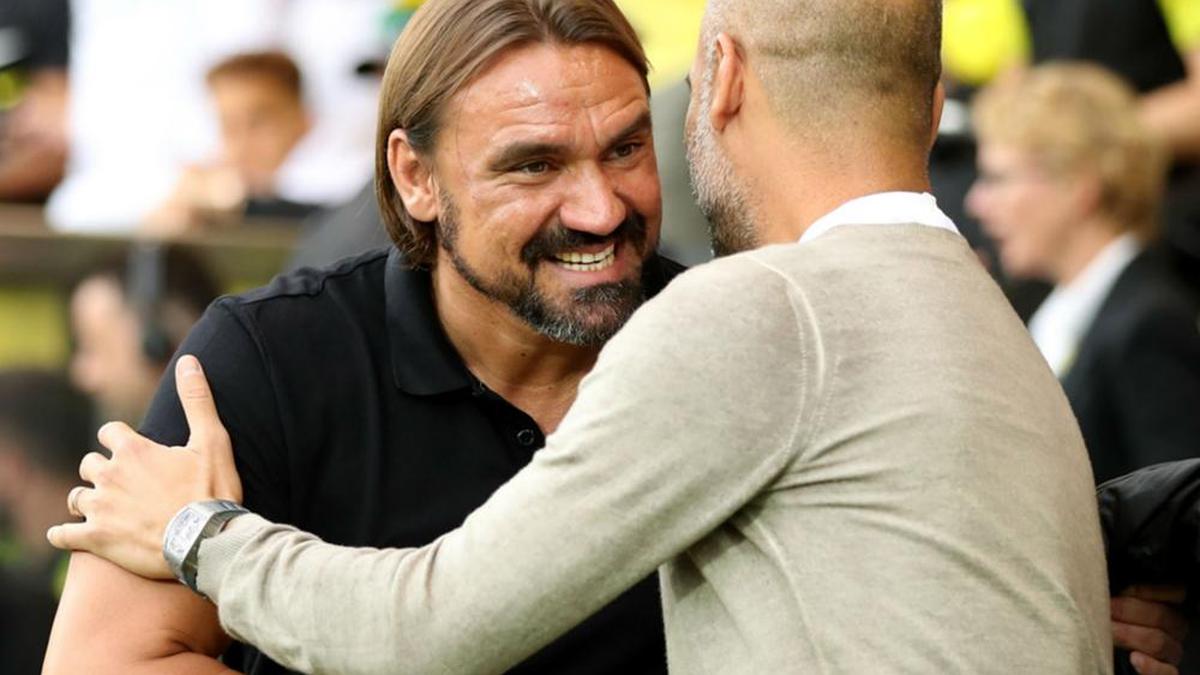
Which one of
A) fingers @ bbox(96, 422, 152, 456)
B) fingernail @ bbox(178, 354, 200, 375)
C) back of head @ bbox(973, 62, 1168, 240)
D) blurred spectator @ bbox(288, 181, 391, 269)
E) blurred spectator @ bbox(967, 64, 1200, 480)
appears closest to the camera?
fingers @ bbox(96, 422, 152, 456)

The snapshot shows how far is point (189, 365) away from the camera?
3.07m

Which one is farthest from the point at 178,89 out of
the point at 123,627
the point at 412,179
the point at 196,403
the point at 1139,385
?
the point at 123,627

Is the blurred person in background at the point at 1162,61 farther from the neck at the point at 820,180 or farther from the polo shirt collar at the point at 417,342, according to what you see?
the neck at the point at 820,180

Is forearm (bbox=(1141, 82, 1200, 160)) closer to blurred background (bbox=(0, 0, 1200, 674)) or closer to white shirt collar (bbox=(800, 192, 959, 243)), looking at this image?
blurred background (bbox=(0, 0, 1200, 674))

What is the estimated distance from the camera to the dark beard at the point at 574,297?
3.22 meters

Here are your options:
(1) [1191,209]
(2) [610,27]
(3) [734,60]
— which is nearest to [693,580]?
(3) [734,60]

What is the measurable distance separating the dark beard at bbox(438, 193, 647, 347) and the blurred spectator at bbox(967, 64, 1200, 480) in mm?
2347

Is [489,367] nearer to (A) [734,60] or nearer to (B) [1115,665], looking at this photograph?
(A) [734,60]

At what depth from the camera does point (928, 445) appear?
250cm

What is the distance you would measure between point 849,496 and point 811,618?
0.14 metres

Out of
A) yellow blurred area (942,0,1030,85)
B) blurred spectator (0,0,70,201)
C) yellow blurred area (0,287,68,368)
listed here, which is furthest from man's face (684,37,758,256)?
blurred spectator (0,0,70,201)

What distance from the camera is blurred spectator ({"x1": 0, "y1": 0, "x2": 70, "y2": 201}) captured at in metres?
7.26

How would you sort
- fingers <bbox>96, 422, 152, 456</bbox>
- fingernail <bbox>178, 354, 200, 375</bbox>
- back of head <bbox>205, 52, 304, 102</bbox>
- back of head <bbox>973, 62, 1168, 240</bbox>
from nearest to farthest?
fingers <bbox>96, 422, 152, 456</bbox>
fingernail <bbox>178, 354, 200, 375</bbox>
back of head <bbox>973, 62, 1168, 240</bbox>
back of head <bbox>205, 52, 304, 102</bbox>

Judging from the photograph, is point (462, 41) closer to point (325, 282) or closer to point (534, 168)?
point (534, 168)
